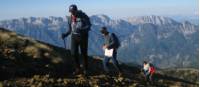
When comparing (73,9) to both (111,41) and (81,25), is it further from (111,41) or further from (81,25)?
(111,41)

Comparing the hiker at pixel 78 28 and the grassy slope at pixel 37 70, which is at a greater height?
the hiker at pixel 78 28

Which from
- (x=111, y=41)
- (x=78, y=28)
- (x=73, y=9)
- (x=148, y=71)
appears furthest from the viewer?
(x=148, y=71)

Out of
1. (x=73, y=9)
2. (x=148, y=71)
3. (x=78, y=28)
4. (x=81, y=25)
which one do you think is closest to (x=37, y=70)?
(x=78, y=28)

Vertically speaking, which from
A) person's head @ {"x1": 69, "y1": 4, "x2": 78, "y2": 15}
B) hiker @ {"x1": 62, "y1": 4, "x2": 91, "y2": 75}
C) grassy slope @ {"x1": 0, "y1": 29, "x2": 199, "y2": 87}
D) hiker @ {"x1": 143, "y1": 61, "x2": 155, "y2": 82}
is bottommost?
hiker @ {"x1": 143, "y1": 61, "x2": 155, "y2": 82}

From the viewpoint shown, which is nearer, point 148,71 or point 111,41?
point 111,41

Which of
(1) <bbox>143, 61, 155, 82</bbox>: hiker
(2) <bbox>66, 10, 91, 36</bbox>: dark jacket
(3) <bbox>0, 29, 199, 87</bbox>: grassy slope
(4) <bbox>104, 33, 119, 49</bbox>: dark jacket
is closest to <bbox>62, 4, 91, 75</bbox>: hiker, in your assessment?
(2) <bbox>66, 10, 91, 36</bbox>: dark jacket

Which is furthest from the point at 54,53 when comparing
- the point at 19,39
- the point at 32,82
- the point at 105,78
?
the point at 32,82

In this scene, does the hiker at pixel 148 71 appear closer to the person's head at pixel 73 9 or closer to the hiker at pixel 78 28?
the hiker at pixel 78 28

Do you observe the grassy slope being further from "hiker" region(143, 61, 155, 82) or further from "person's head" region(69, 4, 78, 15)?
"hiker" region(143, 61, 155, 82)

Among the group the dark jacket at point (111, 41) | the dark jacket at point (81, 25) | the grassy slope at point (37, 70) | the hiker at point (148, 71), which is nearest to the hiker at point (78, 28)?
the dark jacket at point (81, 25)

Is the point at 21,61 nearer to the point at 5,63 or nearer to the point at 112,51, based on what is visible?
the point at 5,63

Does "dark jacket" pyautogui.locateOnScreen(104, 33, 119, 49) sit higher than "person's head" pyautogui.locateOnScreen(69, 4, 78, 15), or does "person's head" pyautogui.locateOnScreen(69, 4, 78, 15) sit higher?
"person's head" pyautogui.locateOnScreen(69, 4, 78, 15)

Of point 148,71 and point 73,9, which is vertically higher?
point 73,9

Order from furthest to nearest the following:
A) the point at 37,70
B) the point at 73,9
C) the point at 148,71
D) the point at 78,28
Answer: the point at 148,71
the point at 37,70
the point at 78,28
the point at 73,9
